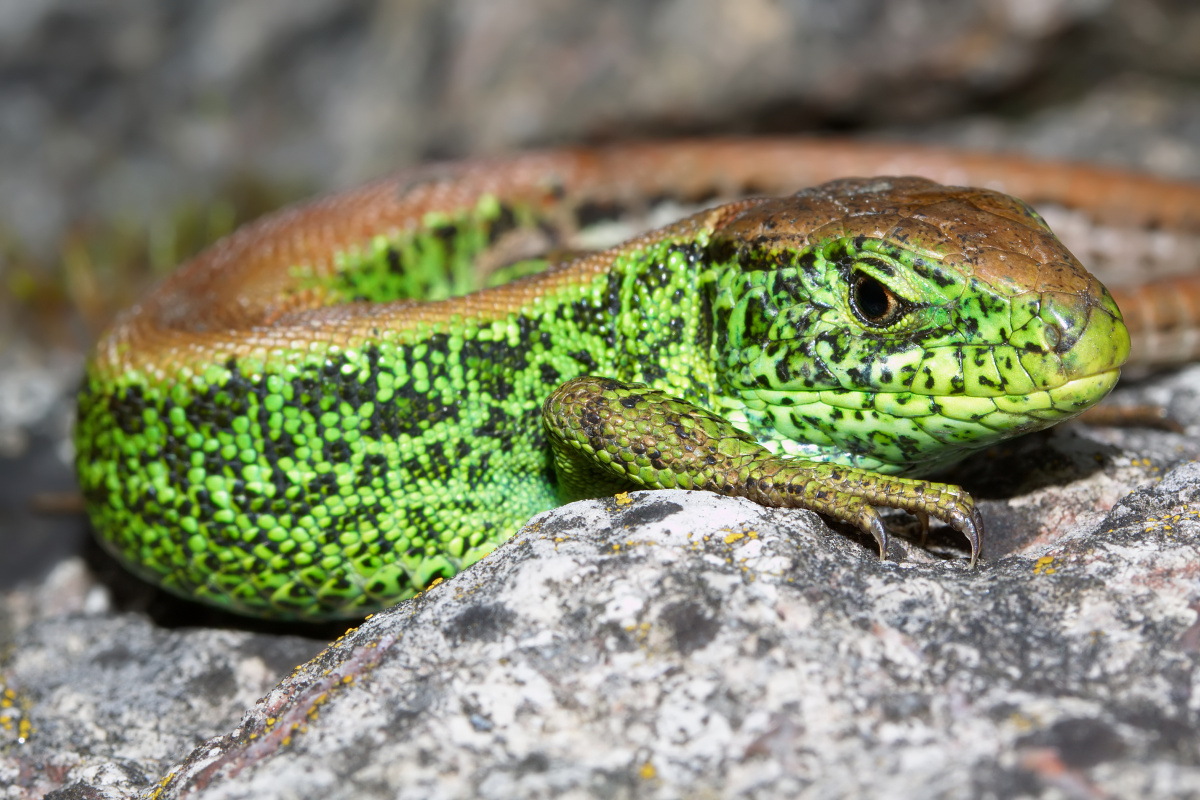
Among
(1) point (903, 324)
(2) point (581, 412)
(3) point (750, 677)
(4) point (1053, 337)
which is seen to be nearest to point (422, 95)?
(2) point (581, 412)

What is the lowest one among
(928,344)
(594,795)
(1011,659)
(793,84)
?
(594,795)

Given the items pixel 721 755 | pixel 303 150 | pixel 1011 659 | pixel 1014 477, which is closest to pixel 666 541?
pixel 721 755

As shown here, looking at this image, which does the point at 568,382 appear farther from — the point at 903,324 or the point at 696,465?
the point at 903,324

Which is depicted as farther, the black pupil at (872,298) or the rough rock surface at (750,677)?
the black pupil at (872,298)

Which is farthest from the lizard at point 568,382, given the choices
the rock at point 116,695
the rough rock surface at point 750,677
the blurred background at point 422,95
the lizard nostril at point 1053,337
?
the blurred background at point 422,95

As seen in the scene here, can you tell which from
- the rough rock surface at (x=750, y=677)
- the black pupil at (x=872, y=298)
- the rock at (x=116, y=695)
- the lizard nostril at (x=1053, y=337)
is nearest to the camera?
the rough rock surface at (x=750, y=677)

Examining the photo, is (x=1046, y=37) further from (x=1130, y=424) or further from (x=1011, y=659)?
(x=1011, y=659)

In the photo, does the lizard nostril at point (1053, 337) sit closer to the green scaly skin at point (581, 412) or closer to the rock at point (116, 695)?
the green scaly skin at point (581, 412)

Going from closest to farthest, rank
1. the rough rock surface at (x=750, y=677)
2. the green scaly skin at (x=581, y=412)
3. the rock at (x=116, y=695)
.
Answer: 1. the rough rock surface at (x=750, y=677)
2. the green scaly skin at (x=581, y=412)
3. the rock at (x=116, y=695)
